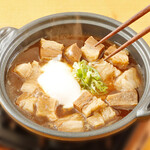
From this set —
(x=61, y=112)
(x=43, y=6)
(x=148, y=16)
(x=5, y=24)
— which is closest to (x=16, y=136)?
(x=61, y=112)

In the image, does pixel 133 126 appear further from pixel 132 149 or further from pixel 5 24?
pixel 5 24

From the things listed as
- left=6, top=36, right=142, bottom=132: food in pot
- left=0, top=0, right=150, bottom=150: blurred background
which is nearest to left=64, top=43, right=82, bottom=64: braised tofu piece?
left=6, top=36, right=142, bottom=132: food in pot

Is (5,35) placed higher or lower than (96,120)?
higher

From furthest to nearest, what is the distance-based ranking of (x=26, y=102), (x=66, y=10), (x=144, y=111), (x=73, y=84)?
(x=66, y=10), (x=73, y=84), (x=26, y=102), (x=144, y=111)

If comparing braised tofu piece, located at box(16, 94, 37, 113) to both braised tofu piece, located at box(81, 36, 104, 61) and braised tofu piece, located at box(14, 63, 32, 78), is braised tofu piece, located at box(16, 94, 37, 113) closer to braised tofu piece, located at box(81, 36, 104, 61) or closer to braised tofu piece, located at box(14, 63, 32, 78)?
braised tofu piece, located at box(14, 63, 32, 78)

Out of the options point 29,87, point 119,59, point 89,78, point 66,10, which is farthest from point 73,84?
point 66,10

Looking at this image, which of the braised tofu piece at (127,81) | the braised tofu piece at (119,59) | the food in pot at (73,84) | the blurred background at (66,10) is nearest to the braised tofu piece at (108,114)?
the food in pot at (73,84)

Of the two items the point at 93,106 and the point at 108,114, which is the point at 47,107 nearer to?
the point at 93,106
